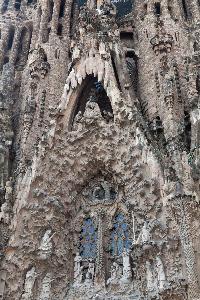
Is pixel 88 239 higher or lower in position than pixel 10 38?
lower

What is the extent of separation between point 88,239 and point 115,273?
1.06 meters

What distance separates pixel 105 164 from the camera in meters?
9.70

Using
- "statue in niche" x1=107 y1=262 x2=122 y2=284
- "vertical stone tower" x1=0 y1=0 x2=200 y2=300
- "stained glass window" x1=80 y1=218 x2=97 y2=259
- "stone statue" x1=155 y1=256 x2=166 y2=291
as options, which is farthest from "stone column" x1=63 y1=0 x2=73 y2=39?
"stone statue" x1=155 y1=256 x2=166 y2=291

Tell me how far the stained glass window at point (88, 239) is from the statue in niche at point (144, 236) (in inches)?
57.9

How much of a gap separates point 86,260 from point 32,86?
5.26m

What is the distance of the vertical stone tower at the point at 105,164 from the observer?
7.93 m

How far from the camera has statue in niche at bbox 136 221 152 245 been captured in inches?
309

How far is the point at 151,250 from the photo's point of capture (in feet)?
25.5

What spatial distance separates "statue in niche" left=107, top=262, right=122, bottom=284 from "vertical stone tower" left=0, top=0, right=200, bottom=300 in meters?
0.03

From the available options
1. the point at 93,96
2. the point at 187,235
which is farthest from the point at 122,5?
the point at 187,235

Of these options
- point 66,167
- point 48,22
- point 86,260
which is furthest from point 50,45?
point 86,260

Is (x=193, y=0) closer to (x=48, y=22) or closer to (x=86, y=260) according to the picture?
(x=48, y=22)

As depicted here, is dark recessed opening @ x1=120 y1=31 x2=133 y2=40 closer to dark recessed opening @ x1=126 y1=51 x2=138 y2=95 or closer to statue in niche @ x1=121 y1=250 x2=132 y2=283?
dark recessed opening @ x1=126 y1=51 x2=138 y2=95

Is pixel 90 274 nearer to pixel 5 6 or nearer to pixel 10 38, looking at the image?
pixel 10 38
